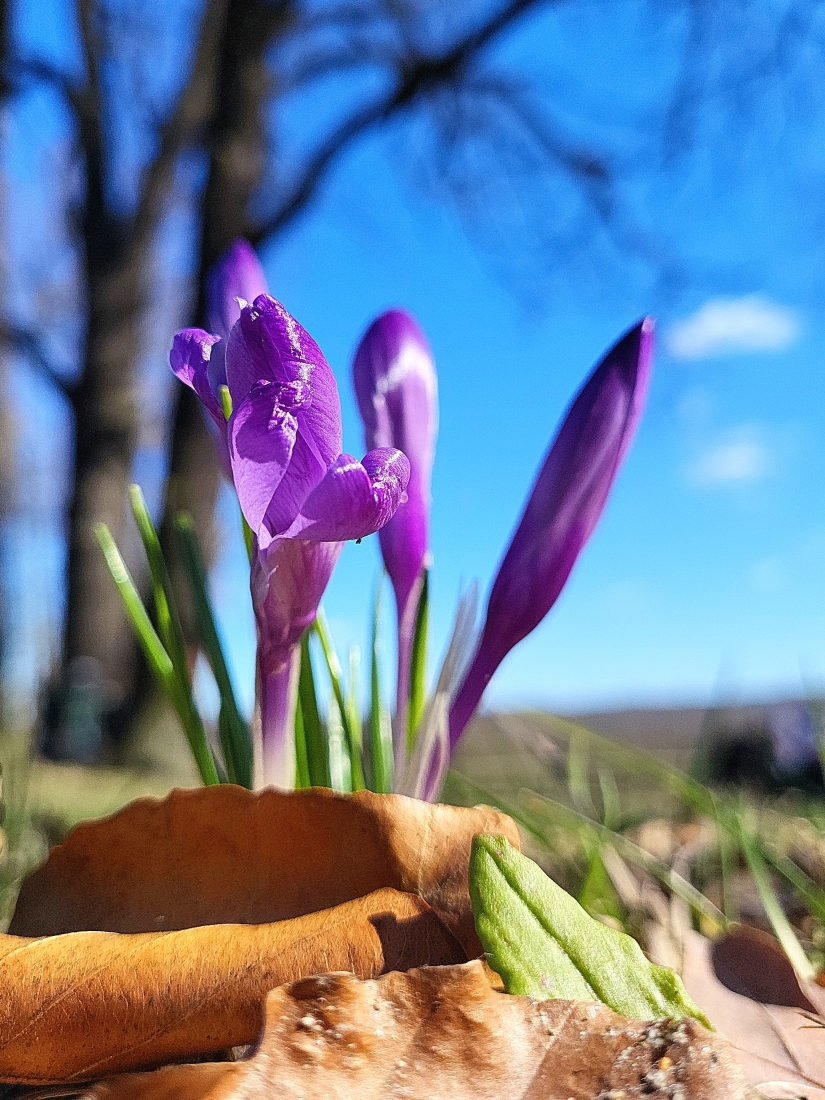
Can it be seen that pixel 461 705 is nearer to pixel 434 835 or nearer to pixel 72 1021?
pixel 434 835

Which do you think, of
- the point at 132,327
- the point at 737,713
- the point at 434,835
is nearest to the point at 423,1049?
the point at 434,835

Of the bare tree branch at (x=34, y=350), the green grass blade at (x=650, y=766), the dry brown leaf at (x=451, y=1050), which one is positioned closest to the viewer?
the dry brown leaf at (x=451, y=1050)

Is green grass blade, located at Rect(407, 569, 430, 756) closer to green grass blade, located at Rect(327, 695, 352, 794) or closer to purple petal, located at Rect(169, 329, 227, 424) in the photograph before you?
green grass blade, located at Rect(327, 695, 352, 794)

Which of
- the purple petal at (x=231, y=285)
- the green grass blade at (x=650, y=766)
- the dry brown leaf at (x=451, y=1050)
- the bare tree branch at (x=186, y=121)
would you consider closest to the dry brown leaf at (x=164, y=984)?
the dry brown leaf at (x=451, y=1050)

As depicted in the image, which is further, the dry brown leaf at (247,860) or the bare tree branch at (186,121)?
the bare tree branch at (186,121)

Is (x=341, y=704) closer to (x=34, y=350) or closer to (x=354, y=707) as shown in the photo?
(x=354, y=707)

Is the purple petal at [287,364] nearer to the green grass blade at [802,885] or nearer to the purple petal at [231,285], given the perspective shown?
the purple petal at [231,285]

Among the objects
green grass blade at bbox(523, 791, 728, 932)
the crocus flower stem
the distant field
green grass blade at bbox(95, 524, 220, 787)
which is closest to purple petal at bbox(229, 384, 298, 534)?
the crocus flower stem
